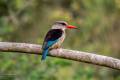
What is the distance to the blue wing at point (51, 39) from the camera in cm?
775

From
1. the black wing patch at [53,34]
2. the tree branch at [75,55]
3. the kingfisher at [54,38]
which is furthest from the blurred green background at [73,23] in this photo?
the tree branch at [75,55]

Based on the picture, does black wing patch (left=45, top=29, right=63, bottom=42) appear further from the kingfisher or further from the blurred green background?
the blurred green background

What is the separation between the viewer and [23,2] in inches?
594

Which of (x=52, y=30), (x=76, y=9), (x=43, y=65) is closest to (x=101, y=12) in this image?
(x=76, y=9)

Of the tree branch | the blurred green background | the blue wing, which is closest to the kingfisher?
the blue wing

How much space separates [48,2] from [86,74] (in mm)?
5703

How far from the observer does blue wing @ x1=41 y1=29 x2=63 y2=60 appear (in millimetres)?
7750

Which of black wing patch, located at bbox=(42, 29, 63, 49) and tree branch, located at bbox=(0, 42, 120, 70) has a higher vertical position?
tree branch, located at bbox=(0, 42, 120, 70)

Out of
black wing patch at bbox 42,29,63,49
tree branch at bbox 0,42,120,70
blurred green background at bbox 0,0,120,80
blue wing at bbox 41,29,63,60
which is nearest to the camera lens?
tree branch at bbox 0,42,120,70

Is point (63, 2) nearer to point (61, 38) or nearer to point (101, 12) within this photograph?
point (101, 12)

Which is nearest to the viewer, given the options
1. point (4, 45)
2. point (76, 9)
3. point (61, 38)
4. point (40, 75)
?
point (4, 45)

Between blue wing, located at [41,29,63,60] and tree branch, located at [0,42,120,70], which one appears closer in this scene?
tree branch, located at [0,42,120,70]

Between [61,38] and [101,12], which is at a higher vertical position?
[61,38]

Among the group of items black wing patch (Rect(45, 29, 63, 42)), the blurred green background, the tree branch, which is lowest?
the blurred green background
